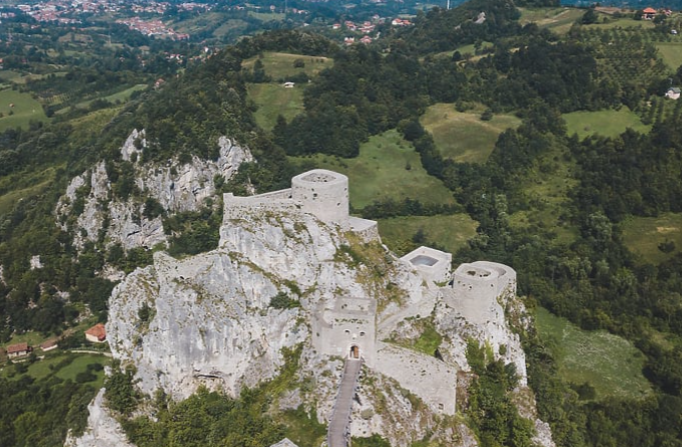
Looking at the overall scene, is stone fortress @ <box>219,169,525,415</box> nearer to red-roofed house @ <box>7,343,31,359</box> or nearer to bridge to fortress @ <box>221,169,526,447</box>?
bridge to fortress @ <box>221,169,526,447</box>

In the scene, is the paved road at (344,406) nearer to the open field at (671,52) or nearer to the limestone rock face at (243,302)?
the limestone rock face at (243,302)

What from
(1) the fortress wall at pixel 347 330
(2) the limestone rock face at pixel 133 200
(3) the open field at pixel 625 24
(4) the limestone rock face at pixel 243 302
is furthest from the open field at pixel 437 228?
(3) the open field at pixel 625 24

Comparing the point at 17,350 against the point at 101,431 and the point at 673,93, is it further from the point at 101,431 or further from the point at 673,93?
the point at 673,93

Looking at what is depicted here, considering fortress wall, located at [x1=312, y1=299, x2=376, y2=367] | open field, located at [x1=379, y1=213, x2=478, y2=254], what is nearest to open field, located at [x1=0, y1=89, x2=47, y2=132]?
open field, located at [x1=379, y1=213, x2=478, y2=254]

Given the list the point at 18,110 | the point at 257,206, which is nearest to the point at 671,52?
the point at 257,206

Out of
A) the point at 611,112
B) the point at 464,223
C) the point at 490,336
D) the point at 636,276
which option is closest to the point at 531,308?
the point at 490,336
